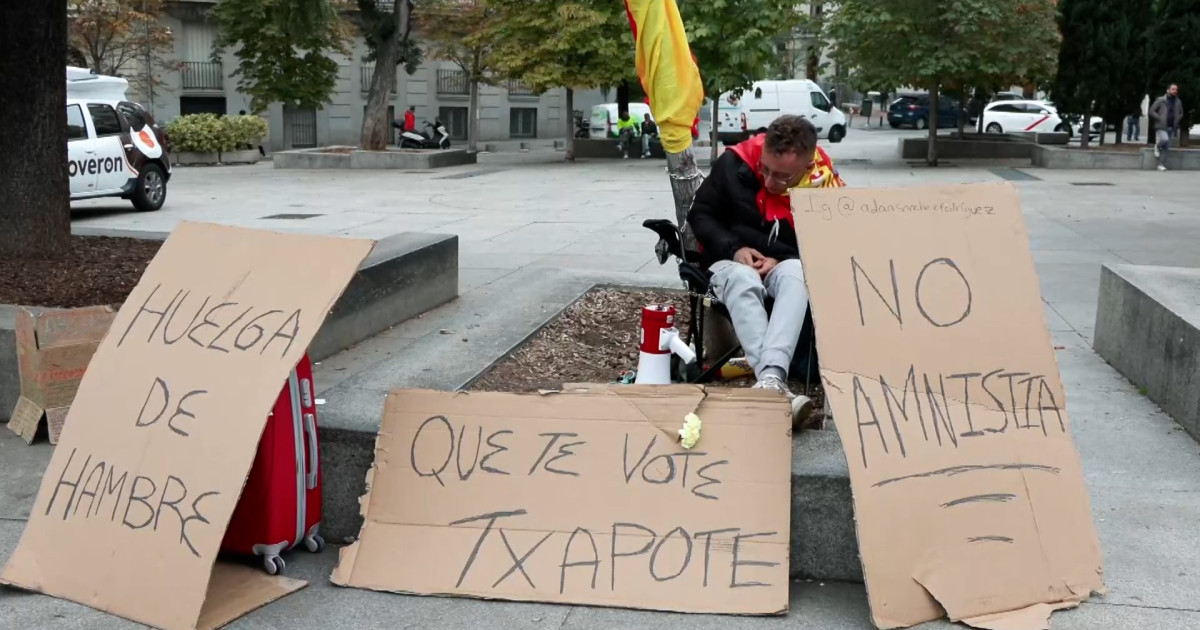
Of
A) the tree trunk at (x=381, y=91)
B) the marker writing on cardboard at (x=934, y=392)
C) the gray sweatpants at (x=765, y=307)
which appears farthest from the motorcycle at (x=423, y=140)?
the marker writing on cardboard at (x=934, y=392)

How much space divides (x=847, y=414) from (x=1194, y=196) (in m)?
16.2

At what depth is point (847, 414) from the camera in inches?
138

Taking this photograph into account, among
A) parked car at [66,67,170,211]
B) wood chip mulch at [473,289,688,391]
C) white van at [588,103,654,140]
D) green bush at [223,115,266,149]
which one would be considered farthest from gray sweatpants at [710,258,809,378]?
white van at [588,103,654,140]

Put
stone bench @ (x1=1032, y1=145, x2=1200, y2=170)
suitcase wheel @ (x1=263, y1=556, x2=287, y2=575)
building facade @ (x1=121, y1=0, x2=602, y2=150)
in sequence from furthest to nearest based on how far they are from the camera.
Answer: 1. building facade @ (x1=121, y1=0, x2=602, y2=150)
2. stone bench @ (x1=1032, y1=145, x2=1200, y2=170)
3. suitcase wheel @ (x1=263, y1=556, x2=287, y2=575)

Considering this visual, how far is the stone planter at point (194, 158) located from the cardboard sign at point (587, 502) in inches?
1022

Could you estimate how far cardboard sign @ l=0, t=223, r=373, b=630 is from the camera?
11.1 feet

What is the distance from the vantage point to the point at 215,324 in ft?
12.3

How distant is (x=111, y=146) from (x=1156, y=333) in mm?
13995

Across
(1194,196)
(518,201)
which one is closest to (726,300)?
(518,201)

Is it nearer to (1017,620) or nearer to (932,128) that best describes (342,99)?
(932,128)

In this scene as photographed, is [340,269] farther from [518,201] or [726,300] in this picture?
[518,201]

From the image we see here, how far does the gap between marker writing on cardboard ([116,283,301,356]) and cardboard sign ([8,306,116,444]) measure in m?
1.60

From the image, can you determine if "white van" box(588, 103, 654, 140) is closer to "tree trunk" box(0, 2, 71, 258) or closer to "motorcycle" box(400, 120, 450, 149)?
"motorcycle" box(400, 120, 450, 149)

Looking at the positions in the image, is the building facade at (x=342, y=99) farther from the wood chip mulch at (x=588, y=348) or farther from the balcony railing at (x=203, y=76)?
the wood chip mulch at (x=588, y=348)
